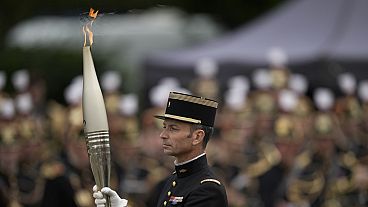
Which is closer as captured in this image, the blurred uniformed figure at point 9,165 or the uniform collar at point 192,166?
the uniform collar at point 192,166

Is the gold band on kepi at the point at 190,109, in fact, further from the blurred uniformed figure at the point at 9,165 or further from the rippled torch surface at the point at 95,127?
the blurred uniformed figure at the point at 9,165

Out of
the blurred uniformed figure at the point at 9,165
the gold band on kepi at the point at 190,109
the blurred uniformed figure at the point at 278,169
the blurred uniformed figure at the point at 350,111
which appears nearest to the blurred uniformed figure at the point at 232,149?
the blurred uniformed figure at the point at 278,169

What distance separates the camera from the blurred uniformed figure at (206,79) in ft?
57.0

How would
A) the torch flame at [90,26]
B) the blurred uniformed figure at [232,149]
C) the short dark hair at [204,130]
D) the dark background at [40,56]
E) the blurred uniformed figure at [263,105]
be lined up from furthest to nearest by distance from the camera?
the dark background at [40,56], the blurred uniformed figure at [263,105], the blurred uniformed figure at [232,149], the short dark hair at [204,130], the torch flame at [90,26]

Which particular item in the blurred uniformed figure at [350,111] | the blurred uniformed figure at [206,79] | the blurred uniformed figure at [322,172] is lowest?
the blurred uniformed figure at [322,172]

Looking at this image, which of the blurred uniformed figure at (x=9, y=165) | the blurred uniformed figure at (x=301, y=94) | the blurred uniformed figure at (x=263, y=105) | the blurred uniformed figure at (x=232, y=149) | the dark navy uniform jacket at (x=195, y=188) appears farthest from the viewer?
the blurred uniformed figure at (x=301, y=94)

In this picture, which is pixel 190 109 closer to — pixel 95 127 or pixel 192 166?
pixel 192 166

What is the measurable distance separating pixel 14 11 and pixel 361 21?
653 cm

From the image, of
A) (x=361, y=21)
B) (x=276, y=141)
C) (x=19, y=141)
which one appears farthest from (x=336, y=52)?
(x=19, y=141)

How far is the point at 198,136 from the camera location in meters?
8.14

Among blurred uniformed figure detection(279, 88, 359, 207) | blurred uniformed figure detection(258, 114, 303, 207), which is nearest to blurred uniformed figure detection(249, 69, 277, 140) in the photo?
blurred uniformed figure detection(258, 114, 303, 207)

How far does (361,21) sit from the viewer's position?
19.9 metres

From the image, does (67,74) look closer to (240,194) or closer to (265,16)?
(265,16)

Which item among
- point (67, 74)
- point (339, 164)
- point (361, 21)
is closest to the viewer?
point (339, 164)
